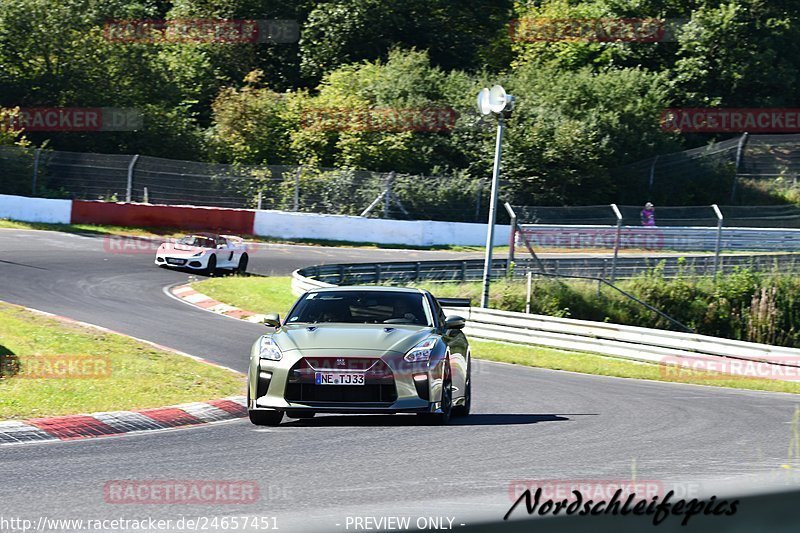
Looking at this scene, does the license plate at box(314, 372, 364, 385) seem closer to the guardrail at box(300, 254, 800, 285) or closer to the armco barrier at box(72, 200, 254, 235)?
the guardrail at box(300, 254, 800, 285)

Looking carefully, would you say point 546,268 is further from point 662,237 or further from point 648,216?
point 648,216

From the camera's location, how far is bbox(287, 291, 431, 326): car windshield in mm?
10750

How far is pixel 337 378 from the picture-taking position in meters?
9.62

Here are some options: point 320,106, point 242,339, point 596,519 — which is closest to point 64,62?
point 320,106

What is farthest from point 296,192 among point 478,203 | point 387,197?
point 478,203

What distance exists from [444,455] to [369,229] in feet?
102

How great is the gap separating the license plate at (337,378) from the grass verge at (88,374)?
228 centimetres

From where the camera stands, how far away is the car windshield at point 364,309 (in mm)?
10750

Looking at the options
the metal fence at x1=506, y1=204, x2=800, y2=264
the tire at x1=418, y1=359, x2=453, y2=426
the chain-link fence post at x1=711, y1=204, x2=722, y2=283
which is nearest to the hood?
the tire at x1=418, y1=359, x2=453, y2=426

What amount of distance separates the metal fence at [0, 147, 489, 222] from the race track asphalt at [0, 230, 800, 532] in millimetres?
22855

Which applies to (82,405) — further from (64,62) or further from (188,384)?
(64,62)

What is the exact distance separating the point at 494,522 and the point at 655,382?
14837mm

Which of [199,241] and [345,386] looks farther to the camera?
[199,241]

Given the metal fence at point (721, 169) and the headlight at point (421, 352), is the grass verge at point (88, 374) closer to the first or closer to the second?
the headlight at point (421, 352)
